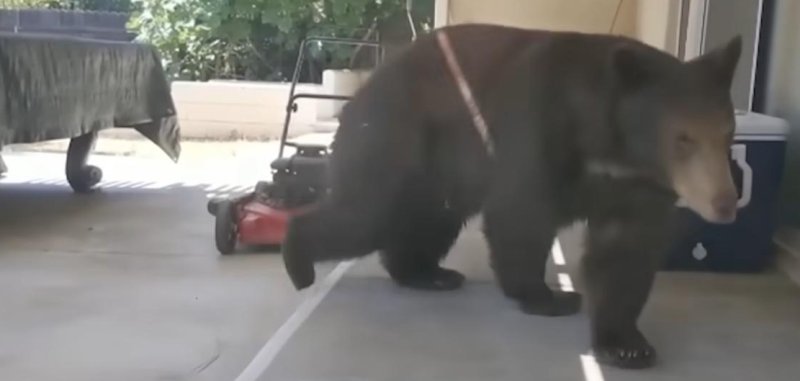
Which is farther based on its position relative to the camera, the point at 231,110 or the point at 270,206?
the point at 231,110

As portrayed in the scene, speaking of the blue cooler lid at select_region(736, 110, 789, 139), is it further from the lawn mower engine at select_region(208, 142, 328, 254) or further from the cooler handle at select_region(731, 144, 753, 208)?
the lawn mower engine at select_region(208, 142, 328, 254)

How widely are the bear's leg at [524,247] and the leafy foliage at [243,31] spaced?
5.25m

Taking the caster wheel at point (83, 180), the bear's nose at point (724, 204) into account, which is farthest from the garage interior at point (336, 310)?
the caster wheel at point (83, 180)

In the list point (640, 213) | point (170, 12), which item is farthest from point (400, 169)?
point (170, 12)

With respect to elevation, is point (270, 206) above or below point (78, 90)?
below

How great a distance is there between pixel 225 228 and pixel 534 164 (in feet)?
3.70

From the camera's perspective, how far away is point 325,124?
630 centimetres

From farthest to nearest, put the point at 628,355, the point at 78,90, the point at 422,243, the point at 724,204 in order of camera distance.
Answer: the point at 78,90, the point at 422,243, the point at 628,355, the point at 724,204

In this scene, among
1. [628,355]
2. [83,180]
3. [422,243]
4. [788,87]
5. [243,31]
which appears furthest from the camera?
[243,31]

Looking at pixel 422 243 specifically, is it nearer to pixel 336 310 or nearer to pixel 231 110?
pixel 336 310

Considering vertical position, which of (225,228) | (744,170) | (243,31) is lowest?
(225,228)

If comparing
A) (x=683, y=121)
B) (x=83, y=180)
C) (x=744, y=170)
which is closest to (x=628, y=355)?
(x=683, y=121)

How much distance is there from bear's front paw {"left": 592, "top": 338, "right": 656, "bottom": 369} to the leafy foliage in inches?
219

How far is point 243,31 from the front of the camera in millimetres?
7648
